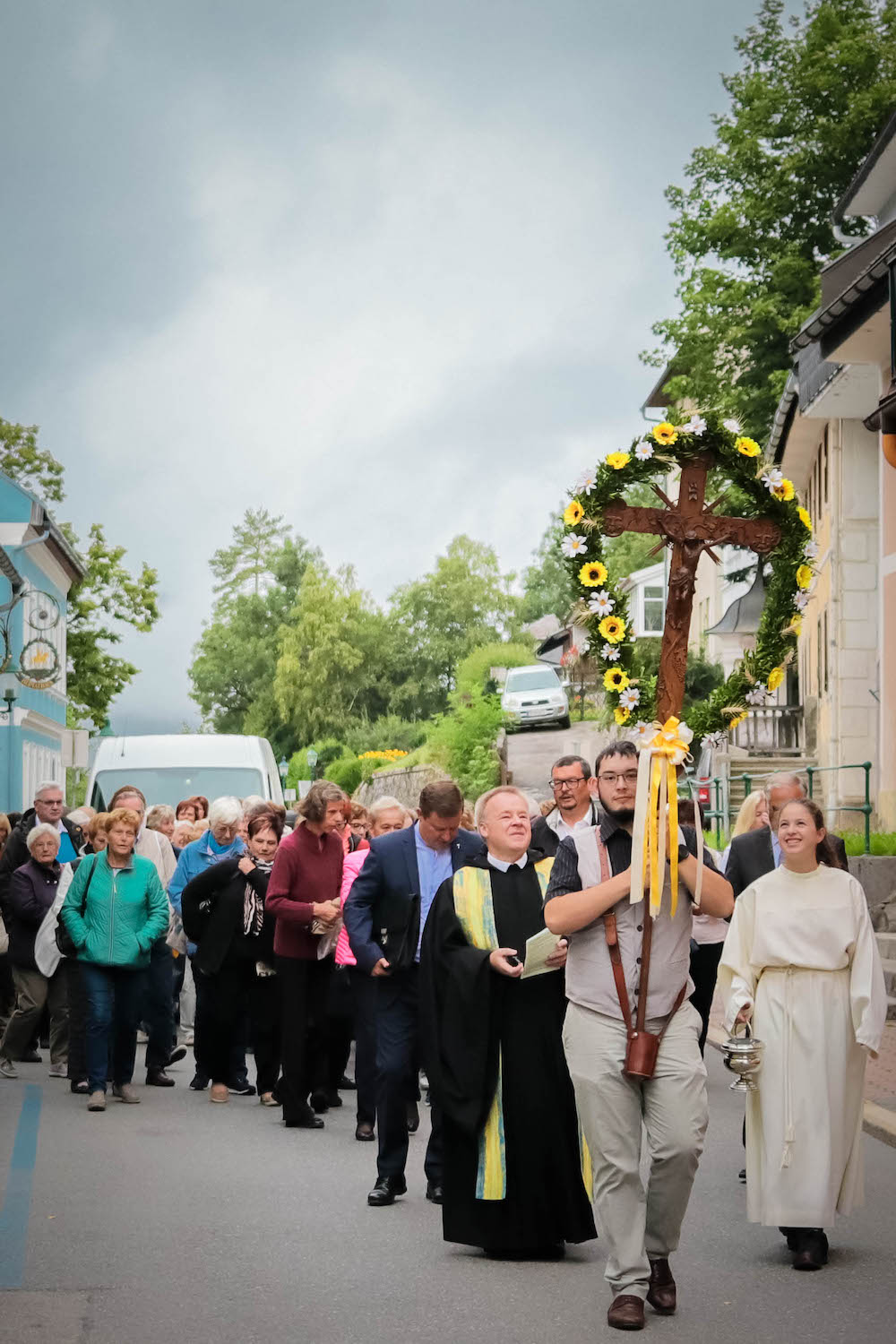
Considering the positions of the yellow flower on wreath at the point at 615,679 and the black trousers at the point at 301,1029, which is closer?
the yellow flower on wreath at the point at 615,679

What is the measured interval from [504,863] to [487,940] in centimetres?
32

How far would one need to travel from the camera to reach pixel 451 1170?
306 inches

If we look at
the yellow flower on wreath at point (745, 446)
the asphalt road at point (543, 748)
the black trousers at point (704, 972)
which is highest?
the asphalt road at point (543, 748)

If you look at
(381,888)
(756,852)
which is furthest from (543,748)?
(381,888)

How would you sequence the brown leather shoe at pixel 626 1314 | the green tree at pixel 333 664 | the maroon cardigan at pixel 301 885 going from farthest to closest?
the green tree at pixel 333 664, the maroon cardigan at pixel 301 885, the brown leather shoe at pixel 626 1314

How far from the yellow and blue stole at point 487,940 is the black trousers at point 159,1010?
6.60 metres

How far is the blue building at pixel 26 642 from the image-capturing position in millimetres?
44719

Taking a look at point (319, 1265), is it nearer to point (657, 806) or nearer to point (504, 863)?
point (504, 863)

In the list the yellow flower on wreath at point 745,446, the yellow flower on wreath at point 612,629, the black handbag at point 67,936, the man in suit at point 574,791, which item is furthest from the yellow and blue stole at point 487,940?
the black handbag at point 67,936

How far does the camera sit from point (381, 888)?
9.80 m

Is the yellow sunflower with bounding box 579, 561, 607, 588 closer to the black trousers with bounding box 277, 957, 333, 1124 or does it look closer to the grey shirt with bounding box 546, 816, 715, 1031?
the grey shirt with bounding box 546, 816, 715, 1031

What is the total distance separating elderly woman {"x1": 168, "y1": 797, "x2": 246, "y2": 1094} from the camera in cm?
1373

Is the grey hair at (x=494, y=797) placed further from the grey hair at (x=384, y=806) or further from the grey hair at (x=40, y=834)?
the grey hair at (x=40, y=834)

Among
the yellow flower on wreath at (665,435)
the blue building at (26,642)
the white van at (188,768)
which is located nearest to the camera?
the yellow flower on wreath at (665,435)
